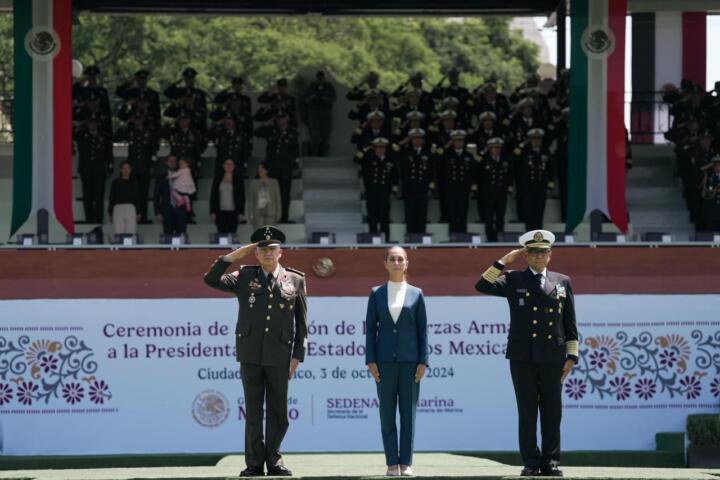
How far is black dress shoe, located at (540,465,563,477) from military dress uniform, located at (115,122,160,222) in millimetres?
10661

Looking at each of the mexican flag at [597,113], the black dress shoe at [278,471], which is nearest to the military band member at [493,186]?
the mexican flag at [597,113]

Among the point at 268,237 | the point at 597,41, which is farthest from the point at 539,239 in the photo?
the point at 597,41

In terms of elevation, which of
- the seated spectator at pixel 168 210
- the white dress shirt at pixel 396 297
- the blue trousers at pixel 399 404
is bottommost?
the blue trousers at pixel 399 404

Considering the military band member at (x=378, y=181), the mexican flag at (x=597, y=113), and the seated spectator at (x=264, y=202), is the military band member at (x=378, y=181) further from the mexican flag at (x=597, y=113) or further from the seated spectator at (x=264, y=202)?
the mexican flag at (x=597, y=113)

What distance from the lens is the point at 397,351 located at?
1083 cm

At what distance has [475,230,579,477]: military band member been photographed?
1062cm

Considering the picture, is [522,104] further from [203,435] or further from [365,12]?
[203,435]

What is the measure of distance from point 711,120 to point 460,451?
25.3 ft

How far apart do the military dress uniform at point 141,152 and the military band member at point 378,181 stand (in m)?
2.59

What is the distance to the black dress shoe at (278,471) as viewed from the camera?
10.5 meters

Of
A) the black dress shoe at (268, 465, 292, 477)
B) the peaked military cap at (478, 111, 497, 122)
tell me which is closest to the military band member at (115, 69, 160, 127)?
the peaked military cap at (478, 111, 497, 122)

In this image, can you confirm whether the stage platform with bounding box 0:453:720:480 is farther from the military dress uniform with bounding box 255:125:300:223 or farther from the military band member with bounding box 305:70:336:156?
the military band member with bounding box 305:70:336:156

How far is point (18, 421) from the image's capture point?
16078 millimetres

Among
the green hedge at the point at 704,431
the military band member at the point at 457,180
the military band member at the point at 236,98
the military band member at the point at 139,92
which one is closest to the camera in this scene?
the green hedge at the point at 704,431
